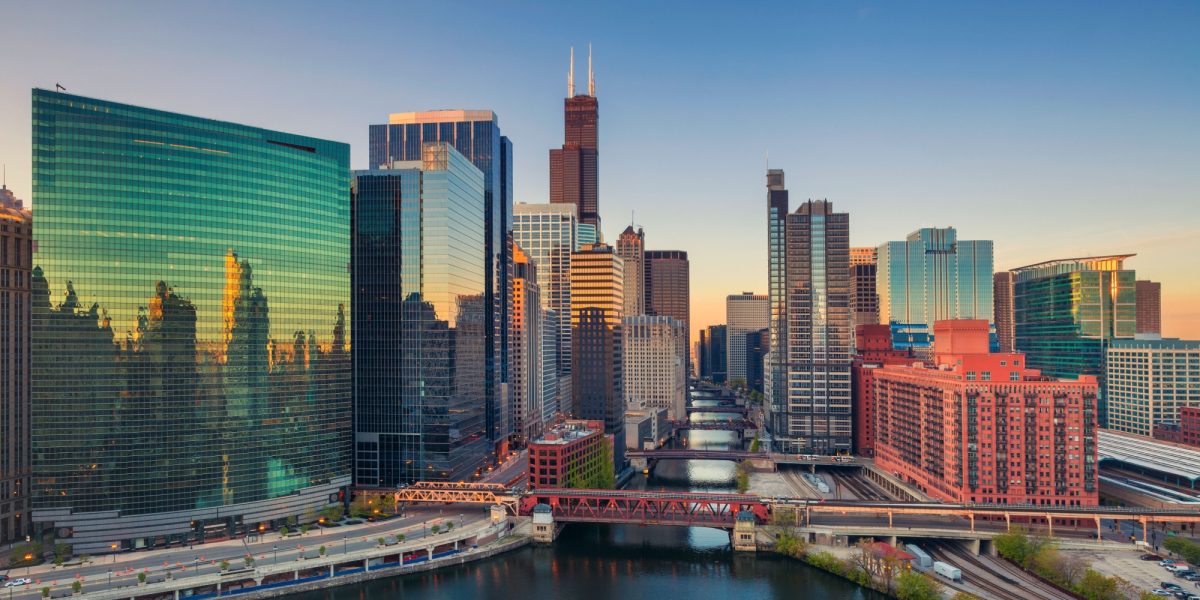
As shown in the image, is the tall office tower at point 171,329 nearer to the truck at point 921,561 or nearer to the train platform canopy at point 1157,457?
the truck at point 921,561

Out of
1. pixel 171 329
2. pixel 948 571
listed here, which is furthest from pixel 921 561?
pixel 171 329

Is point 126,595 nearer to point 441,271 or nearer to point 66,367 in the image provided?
point 66,367

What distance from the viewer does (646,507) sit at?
6280 inches

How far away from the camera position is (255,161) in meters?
148

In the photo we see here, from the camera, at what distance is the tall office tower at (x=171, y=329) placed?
12950 centimetres

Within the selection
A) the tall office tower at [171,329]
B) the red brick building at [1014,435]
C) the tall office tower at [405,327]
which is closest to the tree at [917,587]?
the red brick building at [1014,435]

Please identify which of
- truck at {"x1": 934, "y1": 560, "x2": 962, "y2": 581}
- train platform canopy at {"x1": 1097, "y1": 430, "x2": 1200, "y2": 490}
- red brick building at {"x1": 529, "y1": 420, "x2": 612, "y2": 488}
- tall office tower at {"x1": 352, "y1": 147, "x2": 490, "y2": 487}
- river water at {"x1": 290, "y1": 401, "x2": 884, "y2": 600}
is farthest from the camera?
tall office tower at {"x1": 352, "y1": 147, "x2": 490, "y2": 487}

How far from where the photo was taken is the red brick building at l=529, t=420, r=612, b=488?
553 feet

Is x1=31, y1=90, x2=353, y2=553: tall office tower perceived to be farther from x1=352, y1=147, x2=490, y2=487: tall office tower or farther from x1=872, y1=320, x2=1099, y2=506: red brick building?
x1=872, y1=320, x2=1099, y2=506: red brick building

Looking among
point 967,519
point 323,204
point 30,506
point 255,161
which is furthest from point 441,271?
point 967,519

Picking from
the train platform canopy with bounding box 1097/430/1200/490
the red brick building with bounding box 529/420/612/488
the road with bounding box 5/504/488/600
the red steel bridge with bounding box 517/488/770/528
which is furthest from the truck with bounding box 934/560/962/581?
the road with bounding box 5/504/488/600

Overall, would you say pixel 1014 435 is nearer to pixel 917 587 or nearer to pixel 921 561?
pixel 921 561

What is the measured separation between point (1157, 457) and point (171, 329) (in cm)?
20340

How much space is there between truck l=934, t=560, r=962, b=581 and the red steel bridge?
110 ft
